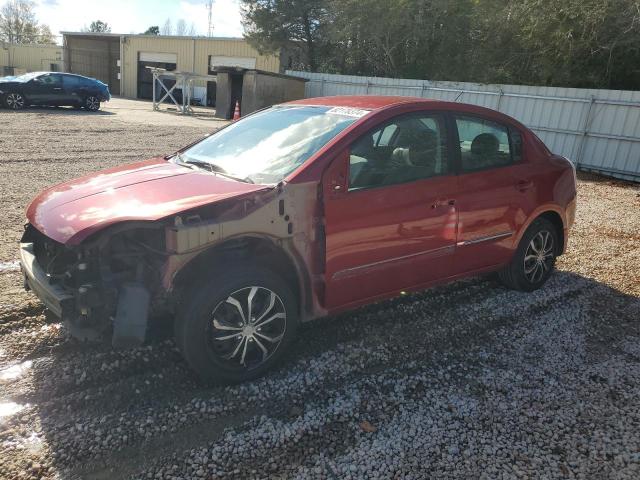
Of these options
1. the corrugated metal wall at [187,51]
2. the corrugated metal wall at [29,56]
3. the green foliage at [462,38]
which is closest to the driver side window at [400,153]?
the green foliage at [462,38]

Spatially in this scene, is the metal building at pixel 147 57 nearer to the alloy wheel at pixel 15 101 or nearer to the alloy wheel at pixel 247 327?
the alloy wheel at pixel 15 101

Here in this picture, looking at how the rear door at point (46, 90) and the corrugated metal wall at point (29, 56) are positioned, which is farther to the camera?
the corrugated metal wall at point (29, 56)

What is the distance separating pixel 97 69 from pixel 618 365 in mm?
47485

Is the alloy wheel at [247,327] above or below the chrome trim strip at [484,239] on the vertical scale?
below

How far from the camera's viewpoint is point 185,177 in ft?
11.0

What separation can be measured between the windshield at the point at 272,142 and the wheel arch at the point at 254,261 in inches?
16.2

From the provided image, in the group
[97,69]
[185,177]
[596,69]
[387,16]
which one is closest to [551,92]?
[596,69]

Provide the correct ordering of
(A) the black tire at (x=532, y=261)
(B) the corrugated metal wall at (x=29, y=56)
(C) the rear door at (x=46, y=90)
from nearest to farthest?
1. (A) the black tire at (x=532, y=261)
2. (C) the rear door at (x=46, y=90)
3. (B) the corrugated metal wall at (x=29, y=56)

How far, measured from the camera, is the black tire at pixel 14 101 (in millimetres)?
18688

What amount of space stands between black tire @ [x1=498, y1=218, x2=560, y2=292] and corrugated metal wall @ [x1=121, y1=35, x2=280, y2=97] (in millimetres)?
30648

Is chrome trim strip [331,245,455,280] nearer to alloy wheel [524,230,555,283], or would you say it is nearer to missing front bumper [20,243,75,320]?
alloy wheel [524,230,555,283]

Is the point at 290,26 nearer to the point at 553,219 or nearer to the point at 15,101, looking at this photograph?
the point at 15,101

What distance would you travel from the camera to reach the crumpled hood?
275cm

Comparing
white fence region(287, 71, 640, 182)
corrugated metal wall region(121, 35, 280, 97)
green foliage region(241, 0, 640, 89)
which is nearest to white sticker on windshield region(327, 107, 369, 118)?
white fence region(287, 71, 640, 182)
